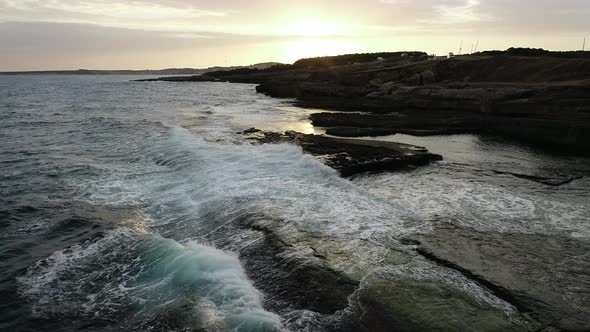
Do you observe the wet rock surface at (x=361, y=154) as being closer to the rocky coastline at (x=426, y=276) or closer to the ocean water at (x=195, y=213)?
the rocky coastline at (x=426, y=276)

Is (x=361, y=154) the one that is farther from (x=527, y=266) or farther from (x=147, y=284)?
(x=147, y=284)

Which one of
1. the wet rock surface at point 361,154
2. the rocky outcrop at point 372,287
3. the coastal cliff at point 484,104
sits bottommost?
the rocky outcrop at point 372,287

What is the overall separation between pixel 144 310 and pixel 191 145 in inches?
541

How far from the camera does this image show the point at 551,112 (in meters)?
24.3

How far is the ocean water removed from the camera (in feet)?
22.1

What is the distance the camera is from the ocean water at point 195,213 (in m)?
6.75

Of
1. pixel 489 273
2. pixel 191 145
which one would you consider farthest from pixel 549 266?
pixel 191 145

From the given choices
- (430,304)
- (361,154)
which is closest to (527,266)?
(430,304)

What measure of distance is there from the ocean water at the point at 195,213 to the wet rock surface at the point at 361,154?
688 millimetres

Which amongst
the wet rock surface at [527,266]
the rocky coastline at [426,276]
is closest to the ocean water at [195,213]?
the rocky coastline at [426,276]

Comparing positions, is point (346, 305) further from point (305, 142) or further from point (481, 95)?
point (481, 95)

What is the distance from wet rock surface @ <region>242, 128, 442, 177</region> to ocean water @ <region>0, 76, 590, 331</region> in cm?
69

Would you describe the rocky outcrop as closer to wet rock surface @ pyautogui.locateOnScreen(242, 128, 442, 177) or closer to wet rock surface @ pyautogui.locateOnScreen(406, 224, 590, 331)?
wet rock surface @ pyautogui.locateOnScreen(406, 224, 590, 331)

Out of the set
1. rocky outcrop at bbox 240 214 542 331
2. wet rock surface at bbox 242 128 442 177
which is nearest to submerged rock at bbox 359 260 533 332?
rocky outcrop at bbox 240 214 542 331
